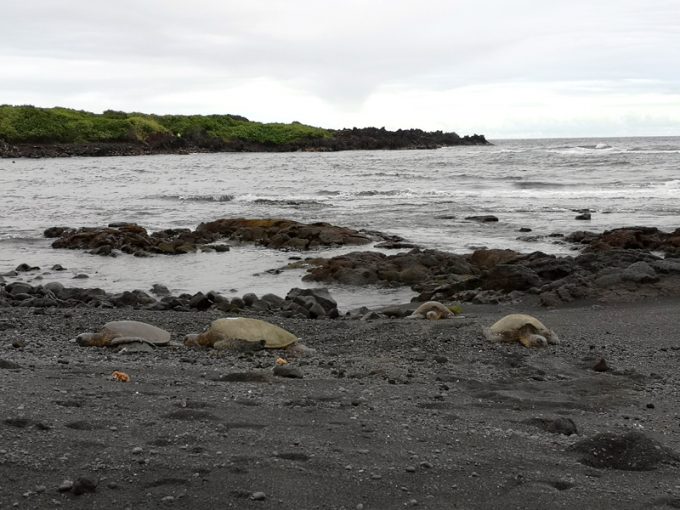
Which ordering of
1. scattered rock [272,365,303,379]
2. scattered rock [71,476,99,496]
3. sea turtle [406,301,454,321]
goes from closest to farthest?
scattered rock [71,476,99,496] < scattered rock [272,365,303,379] < sea turtle [406,301,454,321]

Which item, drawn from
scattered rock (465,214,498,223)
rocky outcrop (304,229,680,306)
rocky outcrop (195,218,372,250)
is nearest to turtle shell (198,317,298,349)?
rocky outcrop (304,229,680,306)

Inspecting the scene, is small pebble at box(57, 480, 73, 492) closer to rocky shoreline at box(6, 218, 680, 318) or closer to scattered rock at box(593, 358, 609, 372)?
scattered rock at box(593, 358, 609, 372)

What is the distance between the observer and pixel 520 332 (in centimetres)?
750

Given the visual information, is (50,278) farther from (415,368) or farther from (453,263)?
(415,368)

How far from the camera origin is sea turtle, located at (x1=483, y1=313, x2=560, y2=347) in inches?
294

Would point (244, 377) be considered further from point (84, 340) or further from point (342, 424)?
point (84, 340)

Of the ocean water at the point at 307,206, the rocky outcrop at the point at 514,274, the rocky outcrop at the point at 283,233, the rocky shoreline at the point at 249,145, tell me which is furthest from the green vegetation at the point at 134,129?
the rocky outcrop at the point at 514,274

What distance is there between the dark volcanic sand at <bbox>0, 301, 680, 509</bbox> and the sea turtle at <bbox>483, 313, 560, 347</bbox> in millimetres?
170

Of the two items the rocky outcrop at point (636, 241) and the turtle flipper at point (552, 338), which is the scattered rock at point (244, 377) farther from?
the rocky outcrop at point (636, 241)

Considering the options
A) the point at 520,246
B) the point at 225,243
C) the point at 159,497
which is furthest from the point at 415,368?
the point at 225,243

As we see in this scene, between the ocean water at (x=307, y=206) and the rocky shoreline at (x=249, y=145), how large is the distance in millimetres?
21258

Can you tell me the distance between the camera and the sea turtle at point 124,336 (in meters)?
7.16

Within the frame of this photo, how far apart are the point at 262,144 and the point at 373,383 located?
80930 millimetres

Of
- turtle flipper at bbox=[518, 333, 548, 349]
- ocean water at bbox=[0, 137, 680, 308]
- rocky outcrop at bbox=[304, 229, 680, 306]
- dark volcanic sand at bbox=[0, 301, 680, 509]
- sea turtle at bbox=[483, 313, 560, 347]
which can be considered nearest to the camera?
dark volcanic sand at bbox=[0, 301, 680, 509]
